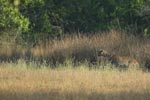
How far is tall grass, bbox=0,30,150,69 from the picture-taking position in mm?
18453

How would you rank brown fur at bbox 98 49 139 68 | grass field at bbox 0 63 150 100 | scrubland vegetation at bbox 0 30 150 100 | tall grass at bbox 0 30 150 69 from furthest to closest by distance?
tall grass at bbox 0 30 150 69 → brown fur at bbox 98 49 139 68 → scrubland vegetation at bbox 0 30 150 100 → grass field at bbox 0 63 150 100

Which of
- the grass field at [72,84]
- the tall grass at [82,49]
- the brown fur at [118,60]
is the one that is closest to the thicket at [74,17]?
the tall grass at [82,49]

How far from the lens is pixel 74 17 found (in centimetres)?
2528

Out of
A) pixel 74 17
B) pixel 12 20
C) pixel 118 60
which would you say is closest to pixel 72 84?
pixel 118 60

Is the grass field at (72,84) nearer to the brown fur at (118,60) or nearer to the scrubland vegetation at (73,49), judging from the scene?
the scrubland vegetation at (73,49)

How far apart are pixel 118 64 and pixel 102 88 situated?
18.0ft

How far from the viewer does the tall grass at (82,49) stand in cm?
1845

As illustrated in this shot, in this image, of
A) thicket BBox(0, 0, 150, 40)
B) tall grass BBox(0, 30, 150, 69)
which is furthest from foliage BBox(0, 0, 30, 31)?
tall grass BBox(0, 30, 150, 69)

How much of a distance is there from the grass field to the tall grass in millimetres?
3534

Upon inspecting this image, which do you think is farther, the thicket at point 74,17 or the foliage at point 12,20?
the thicket at point 74,17

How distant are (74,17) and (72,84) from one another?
1376 centimetres

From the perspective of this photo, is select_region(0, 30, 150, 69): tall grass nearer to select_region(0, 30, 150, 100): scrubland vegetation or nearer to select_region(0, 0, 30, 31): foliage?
select_region(0, 30, 150, 100): scrubland vegetation

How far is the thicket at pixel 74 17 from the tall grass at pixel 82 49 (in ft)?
6.63

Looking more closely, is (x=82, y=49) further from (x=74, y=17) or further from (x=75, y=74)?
(x=74, y=17)
